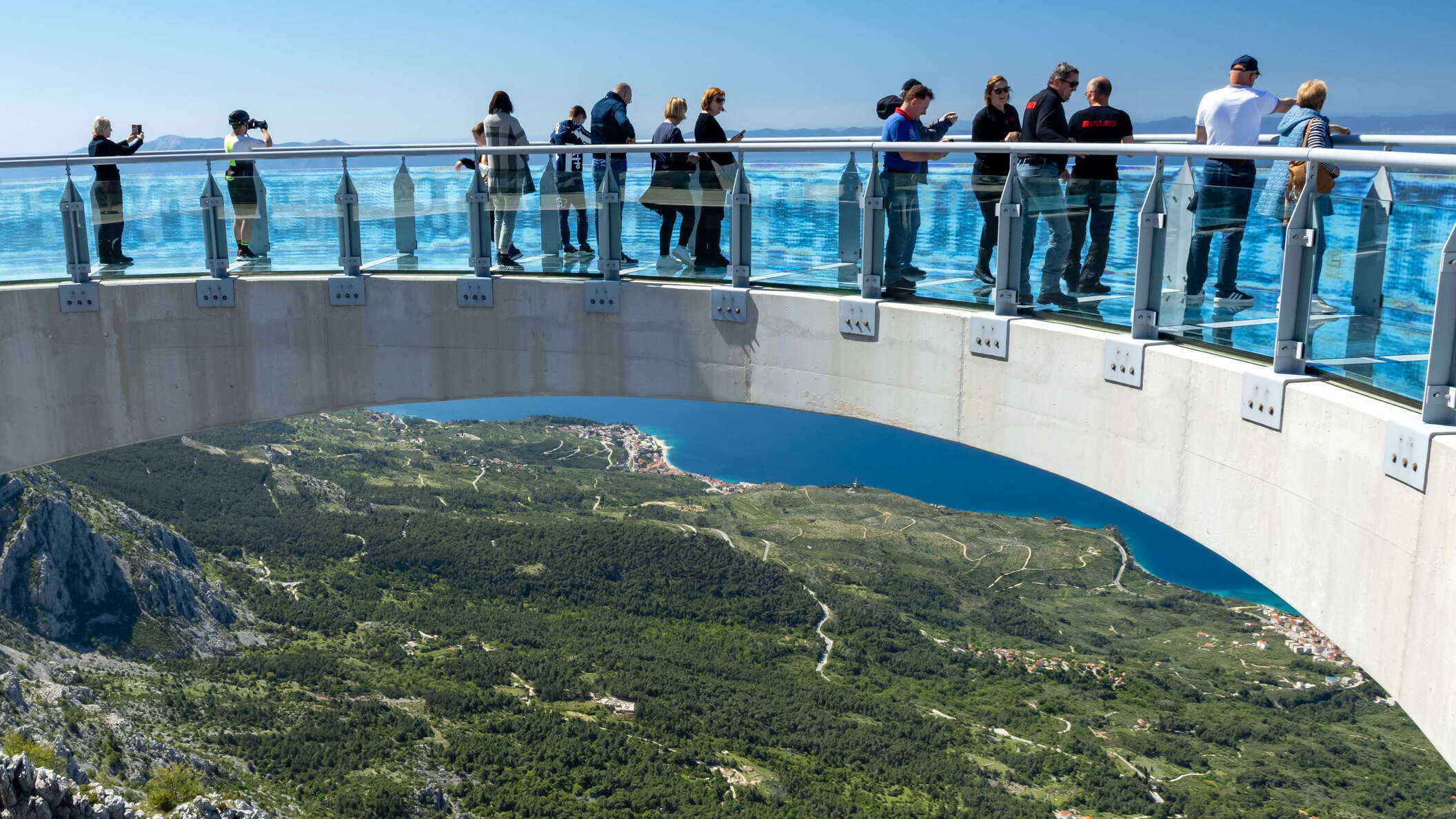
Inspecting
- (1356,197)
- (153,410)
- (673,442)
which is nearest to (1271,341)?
(1356,197)

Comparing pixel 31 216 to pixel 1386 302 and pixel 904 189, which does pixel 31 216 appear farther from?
pixel 1386 302

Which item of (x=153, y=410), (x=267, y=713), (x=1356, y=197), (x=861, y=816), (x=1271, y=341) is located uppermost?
(x=1356, y=197)

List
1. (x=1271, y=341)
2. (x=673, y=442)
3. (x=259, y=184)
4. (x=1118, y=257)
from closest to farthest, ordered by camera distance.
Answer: (x=1271, y=341) → (x=1118, y=257) → (x=259, y=184) → (x=673, y=442)

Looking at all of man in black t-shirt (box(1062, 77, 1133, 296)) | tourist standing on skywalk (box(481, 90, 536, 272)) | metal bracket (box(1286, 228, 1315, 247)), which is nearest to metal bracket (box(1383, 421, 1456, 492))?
metal bracket (box(1286, 228, 1315, 247))

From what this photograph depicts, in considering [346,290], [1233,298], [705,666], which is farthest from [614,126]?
[705,666]

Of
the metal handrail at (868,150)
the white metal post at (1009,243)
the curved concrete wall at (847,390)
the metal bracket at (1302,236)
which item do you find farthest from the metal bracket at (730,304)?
the metal bracket at (1302,236)

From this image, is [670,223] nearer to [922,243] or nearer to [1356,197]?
[922,243]
